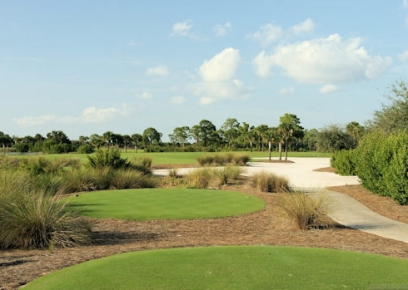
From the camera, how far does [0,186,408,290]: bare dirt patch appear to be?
20.7ft

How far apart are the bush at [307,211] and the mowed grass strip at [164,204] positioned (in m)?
2.21

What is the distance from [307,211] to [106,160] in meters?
15.2

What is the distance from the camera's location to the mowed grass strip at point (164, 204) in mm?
11945

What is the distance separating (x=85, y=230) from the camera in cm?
854

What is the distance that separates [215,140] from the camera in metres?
109

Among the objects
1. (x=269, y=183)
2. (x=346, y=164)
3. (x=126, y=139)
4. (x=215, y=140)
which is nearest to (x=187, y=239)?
(x=269, y=183)

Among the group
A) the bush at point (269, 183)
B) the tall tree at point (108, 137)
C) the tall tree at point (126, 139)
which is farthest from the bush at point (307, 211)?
the tall tree at point (126, 139)

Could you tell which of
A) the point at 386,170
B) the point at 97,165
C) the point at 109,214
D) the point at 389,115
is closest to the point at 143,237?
the point at 109,214

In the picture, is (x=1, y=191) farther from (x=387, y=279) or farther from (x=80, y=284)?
(x=387, y=279)

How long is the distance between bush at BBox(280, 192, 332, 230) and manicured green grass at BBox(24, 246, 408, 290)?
3576mm

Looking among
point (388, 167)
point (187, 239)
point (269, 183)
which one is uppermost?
point (388, 167)

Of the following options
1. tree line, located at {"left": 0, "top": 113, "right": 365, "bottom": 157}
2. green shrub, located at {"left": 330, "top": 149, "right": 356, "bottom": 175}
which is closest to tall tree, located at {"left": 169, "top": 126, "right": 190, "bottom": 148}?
tree line, located at {"left": 0, "top": 113, "right": 365, "bottom": 157}

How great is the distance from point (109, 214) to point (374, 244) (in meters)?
→ 7.10

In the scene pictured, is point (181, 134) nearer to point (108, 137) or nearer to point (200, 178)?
point (108, 137)
